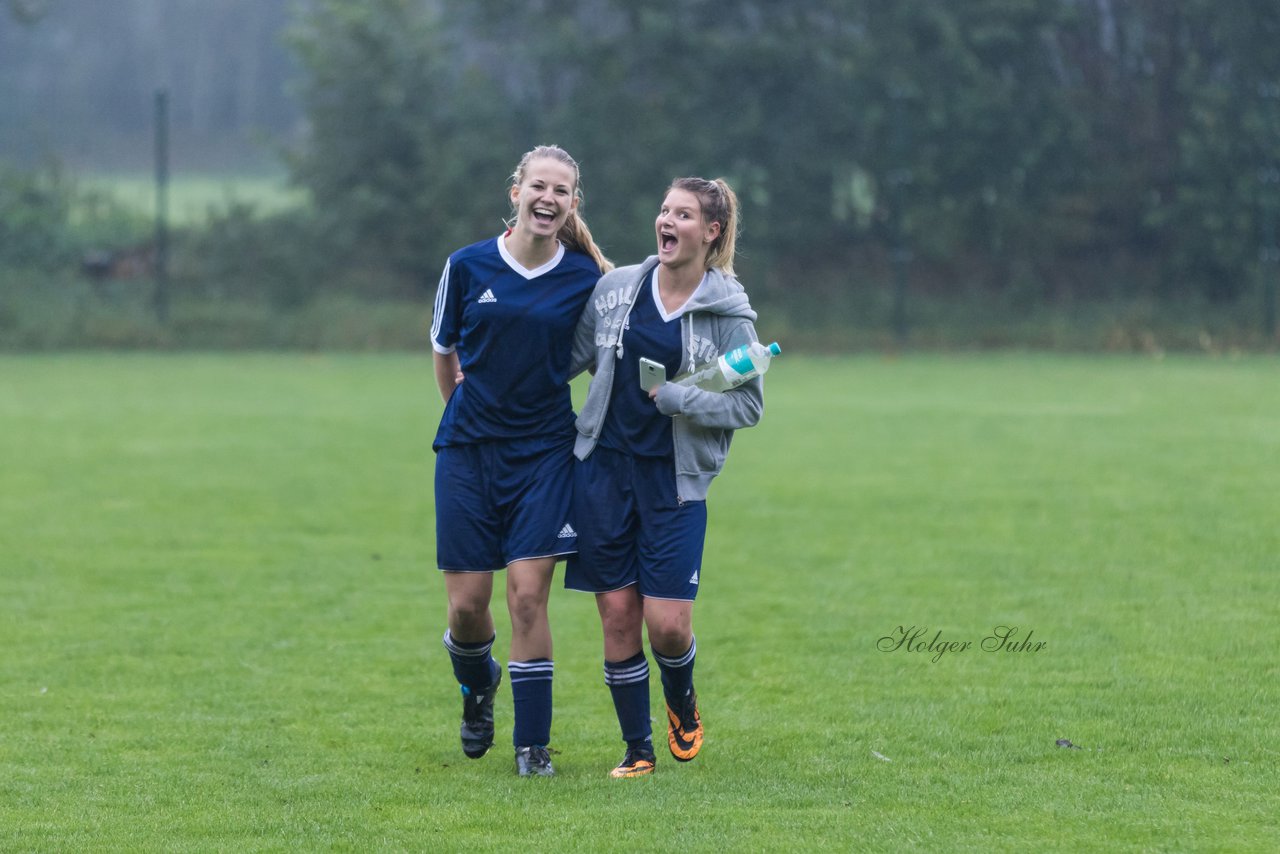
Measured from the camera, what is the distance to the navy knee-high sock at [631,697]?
504cm

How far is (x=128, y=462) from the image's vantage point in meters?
12.4

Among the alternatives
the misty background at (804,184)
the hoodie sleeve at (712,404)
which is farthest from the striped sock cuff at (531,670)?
the misty background at (804,184)

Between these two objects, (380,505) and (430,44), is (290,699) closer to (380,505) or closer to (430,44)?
(380,505)

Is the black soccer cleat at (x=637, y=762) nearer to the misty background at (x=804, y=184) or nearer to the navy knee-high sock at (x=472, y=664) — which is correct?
the navy knee-high sock at (x=472, y=664)

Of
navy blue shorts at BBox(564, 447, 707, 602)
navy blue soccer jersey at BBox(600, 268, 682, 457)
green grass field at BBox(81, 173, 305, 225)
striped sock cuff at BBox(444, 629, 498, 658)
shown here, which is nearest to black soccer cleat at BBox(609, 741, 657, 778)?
navy blue shorts at BBox(564, 447, 707, 602)

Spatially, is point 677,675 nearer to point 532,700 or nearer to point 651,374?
point 532,700

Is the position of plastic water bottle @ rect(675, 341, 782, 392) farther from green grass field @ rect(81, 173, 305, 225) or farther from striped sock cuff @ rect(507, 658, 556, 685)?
green grass field @ rect(81, 173, 305, 225)

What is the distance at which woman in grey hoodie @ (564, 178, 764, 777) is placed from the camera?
4996mm

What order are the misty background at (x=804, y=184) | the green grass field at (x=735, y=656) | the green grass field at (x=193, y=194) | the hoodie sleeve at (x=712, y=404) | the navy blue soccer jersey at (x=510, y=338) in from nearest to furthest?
the green grass field at (x=735, y=656) < the hoodie sleeve at (x=712, y=404) < the navy blue soccer jersey at (x=510, y=338) < the misty background at (x=804, y=184) < the green grass field at (x=193, y=194)

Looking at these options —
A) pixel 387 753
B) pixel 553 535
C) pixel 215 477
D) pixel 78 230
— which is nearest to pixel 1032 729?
pixel 553 535

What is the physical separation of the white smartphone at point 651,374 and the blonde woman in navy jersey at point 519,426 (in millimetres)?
311

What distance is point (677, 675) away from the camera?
5.05 meters

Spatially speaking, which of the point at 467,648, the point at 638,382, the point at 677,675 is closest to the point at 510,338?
the point at 638,382

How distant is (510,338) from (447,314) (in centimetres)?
24
